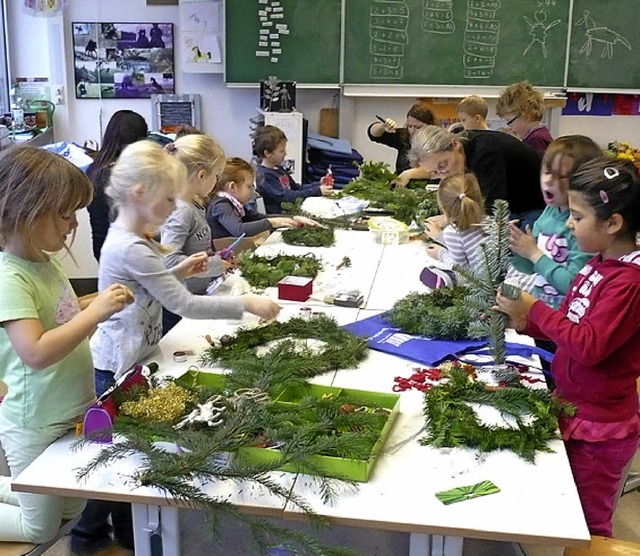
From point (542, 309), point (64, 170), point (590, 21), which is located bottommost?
point (542, 309)

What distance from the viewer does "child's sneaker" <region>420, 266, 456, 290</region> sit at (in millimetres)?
2762

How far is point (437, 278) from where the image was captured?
110 inches

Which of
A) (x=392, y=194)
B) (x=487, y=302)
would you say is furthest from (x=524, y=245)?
(x=392, y=194)

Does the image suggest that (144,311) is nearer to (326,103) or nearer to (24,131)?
(24,131)

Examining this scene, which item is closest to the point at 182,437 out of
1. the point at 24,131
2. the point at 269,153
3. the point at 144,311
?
the point at 144,311

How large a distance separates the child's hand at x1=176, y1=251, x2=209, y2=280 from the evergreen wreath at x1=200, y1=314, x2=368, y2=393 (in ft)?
1.01

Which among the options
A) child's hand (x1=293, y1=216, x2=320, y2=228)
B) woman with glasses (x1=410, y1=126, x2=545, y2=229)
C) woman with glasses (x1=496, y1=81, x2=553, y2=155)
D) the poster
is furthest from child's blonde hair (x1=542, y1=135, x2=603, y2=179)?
the poster

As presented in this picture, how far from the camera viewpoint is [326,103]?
22.2 feet

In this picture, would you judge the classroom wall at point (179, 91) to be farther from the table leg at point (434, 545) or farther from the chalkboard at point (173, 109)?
the table leg at point (434, 545)

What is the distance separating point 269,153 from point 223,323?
232 cm

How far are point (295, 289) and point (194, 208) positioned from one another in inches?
21.7

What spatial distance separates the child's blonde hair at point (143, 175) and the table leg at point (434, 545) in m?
1.19

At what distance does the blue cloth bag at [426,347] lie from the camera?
2.21m

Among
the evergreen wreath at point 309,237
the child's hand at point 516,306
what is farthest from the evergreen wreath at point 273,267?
the child's hand at point 516,306
